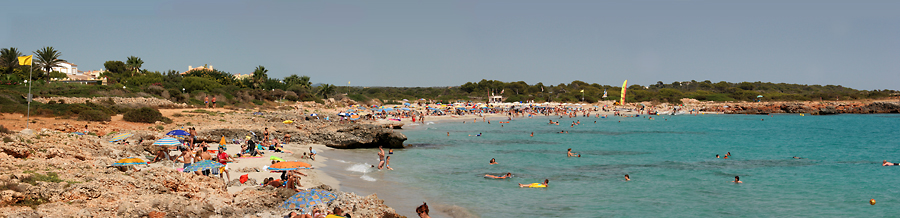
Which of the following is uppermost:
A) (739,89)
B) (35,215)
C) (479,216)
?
(739,89)

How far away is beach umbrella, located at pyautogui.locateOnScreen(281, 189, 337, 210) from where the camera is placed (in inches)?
369

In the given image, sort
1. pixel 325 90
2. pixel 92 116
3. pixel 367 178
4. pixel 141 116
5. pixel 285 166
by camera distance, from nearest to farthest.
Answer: pixel 285 166, pixel 367 178, pixel 92 116, pixel 141 116, pixel 325 90

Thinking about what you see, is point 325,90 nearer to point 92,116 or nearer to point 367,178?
point 92,116

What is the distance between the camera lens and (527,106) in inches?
3383

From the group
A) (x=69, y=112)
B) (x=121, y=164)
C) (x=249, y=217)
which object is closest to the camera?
(x=249, y=217)

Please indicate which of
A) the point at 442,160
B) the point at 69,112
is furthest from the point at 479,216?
the point at 69,112

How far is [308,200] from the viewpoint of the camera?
9445 millimetres

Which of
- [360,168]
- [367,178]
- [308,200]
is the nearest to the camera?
[308,200]

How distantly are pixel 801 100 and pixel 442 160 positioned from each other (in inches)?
4434

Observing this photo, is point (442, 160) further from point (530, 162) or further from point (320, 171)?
point (320, 171)

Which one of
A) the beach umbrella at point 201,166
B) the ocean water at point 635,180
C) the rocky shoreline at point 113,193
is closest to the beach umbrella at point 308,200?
the rocky shoreline at point 113,193

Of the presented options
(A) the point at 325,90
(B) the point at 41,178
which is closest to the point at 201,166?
(B) the point at 41,178

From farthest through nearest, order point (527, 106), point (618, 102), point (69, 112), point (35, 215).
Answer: point (618, 102)
point (527, 106)
point (69, 112)
point (35, 215)

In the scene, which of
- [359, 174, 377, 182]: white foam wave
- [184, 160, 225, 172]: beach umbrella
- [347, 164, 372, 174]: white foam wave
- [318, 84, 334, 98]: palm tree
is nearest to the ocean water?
[347, 164, 372, 174]: white foam wave
